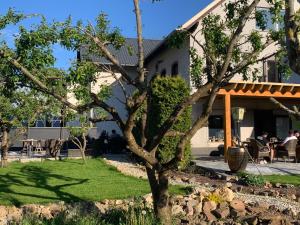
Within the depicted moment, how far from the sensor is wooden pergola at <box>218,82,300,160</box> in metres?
17.9

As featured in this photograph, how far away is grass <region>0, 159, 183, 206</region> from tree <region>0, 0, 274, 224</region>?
373 centimetres

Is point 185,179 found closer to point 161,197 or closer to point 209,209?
point 209,209

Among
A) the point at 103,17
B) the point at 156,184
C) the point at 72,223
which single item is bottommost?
the point at 72,223

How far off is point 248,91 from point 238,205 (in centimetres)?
1037

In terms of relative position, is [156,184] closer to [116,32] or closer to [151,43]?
[116,32]

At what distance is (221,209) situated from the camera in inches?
349

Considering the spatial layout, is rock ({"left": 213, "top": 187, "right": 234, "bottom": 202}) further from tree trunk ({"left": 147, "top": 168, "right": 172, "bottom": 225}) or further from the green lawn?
the green lawn

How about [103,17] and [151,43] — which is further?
[151,43]

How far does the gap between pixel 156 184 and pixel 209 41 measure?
7.55 ft

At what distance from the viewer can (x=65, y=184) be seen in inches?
489

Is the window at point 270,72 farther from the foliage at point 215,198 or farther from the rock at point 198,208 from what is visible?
the rock at point 198,208

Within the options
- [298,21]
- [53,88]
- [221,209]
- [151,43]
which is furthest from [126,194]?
[151,43]

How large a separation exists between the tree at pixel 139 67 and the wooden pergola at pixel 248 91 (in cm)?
1042

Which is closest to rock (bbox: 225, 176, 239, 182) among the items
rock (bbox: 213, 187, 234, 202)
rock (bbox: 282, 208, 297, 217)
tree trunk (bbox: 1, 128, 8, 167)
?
rock (bbox: 213, 187, 234, 202)
